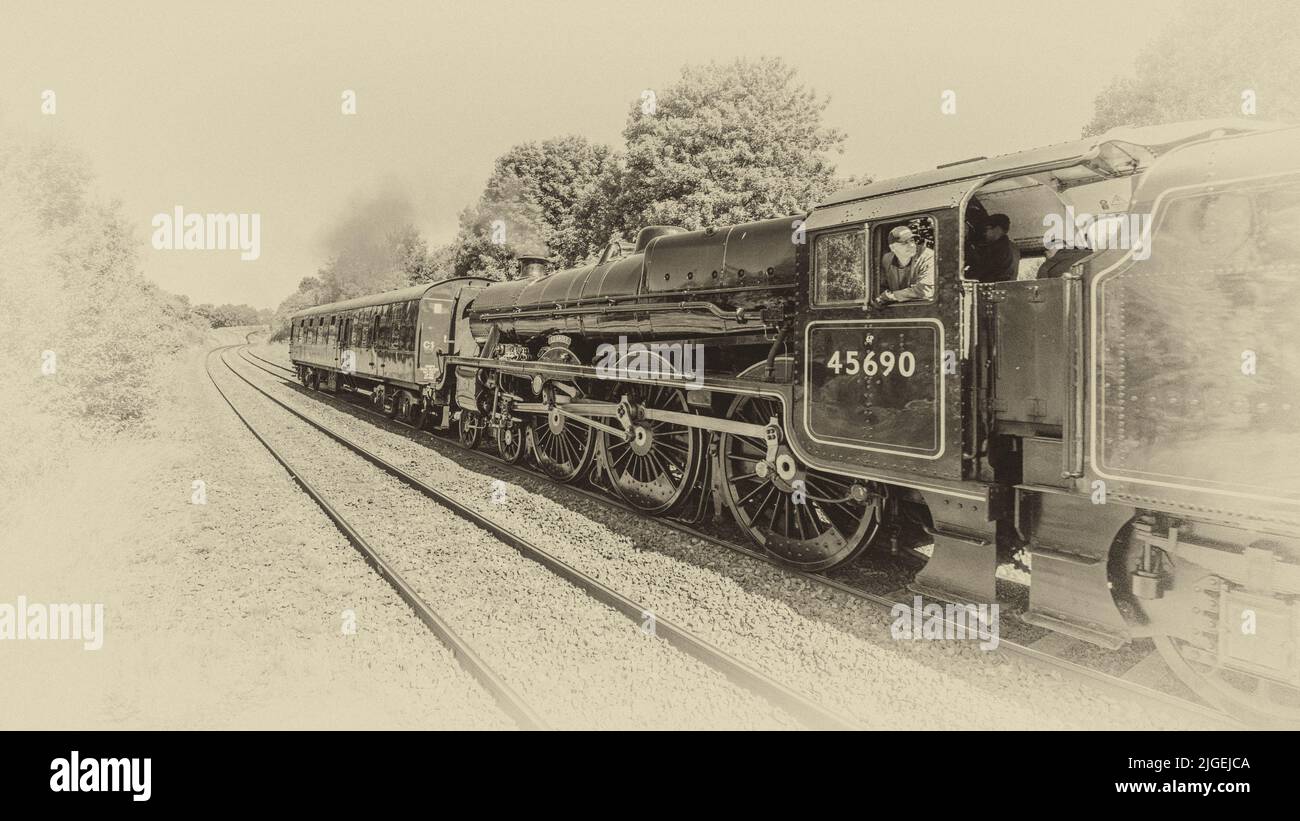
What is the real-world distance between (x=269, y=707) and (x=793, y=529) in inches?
178

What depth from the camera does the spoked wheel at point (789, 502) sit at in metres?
5.83

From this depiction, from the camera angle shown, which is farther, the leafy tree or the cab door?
the leafy tree

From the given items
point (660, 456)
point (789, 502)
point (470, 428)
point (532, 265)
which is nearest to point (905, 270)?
point (789, 502)

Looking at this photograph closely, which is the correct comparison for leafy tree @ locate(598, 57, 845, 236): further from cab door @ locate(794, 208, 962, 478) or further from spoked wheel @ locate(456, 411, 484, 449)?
cab door @ locate(794, 208, 962, 478)

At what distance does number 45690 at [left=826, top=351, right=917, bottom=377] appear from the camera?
4777mm

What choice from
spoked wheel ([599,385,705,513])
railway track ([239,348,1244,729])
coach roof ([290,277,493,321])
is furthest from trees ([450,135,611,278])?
railway track ([239,348,1244,729])

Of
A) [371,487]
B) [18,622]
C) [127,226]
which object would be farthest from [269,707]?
[127,226]

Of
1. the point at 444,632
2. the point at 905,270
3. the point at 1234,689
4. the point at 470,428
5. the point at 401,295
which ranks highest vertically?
the point at 401,295

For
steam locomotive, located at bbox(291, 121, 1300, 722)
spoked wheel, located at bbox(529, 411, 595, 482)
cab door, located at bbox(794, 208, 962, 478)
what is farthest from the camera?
spoked wheel, located at bbox(529, 411, 595, 482)

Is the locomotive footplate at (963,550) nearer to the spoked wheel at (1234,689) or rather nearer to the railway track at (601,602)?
the spoked wheel at (1234,689)

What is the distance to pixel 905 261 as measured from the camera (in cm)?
483

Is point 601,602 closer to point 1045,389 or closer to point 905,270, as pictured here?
point 905,270

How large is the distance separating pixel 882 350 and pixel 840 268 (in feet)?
2.50

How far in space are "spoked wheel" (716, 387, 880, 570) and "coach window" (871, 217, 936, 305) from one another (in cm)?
158
